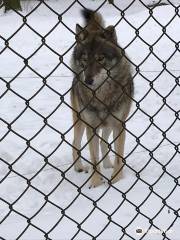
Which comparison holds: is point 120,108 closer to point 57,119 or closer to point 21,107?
point 57,119

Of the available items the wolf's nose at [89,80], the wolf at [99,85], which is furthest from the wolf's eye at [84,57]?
the wolf's nose at [89,80]

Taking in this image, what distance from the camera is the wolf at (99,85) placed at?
338cm

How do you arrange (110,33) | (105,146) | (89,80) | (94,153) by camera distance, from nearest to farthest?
(110,33) → (89,80) → (94,153) → (105,146)

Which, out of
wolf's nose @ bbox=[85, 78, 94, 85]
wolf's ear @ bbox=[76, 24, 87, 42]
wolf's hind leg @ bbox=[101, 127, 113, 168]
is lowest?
wolf's ear @ bbox=[76, 24, 87, 42]

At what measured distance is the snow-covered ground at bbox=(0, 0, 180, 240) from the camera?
9.99ft

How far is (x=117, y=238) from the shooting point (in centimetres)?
310

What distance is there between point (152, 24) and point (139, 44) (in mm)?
890

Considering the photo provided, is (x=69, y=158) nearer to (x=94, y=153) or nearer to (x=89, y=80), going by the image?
(x=94, y=153)

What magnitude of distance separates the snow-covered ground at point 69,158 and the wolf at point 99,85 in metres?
0.19

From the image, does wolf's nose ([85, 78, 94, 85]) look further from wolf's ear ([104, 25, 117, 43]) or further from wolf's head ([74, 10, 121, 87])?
wolf's ear ([104, 25, 117, 43])

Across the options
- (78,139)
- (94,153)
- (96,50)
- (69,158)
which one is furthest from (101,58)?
(69,158)

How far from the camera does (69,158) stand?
16.8 ft

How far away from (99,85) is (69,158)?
177cm

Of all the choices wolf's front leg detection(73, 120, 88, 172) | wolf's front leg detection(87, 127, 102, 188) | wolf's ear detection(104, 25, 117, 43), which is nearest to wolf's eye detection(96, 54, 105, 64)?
wolf's ear detection(104, 25, 117, 43)
